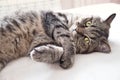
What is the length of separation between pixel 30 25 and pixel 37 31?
2.0 inches

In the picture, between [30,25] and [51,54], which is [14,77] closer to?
[51,54]

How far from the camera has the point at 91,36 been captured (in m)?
1.09

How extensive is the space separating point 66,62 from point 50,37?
22cm

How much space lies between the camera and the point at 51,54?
36.7 inches

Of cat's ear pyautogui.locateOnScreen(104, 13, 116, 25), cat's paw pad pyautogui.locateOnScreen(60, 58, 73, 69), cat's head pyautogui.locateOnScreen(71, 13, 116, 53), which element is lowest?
cat's paw pad pyautogui.locateOnScreen(60, 58, 73, 69)

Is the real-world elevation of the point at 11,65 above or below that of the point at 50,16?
below

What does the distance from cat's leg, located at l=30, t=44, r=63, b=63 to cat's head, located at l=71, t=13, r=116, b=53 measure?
0.15m

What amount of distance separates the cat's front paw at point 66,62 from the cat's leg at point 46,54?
0.07 ft

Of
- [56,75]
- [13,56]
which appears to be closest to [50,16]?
[13,56]

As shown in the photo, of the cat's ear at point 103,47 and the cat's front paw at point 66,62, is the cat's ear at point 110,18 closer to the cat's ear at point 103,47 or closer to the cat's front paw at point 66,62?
the cat's ear at point 103,47

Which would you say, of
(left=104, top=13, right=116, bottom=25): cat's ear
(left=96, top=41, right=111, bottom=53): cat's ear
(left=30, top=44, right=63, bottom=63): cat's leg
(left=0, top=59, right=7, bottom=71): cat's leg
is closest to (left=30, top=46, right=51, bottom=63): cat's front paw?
(left=30, top=44, right=63, bottom=63): cat's leg

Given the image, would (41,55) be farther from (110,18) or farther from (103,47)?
(110,18)

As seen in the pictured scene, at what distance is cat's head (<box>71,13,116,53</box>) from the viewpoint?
1071 mm

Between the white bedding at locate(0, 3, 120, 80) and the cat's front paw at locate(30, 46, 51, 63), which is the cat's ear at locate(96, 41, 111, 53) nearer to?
the white bedding at locate(0, 3, 120, 80)
